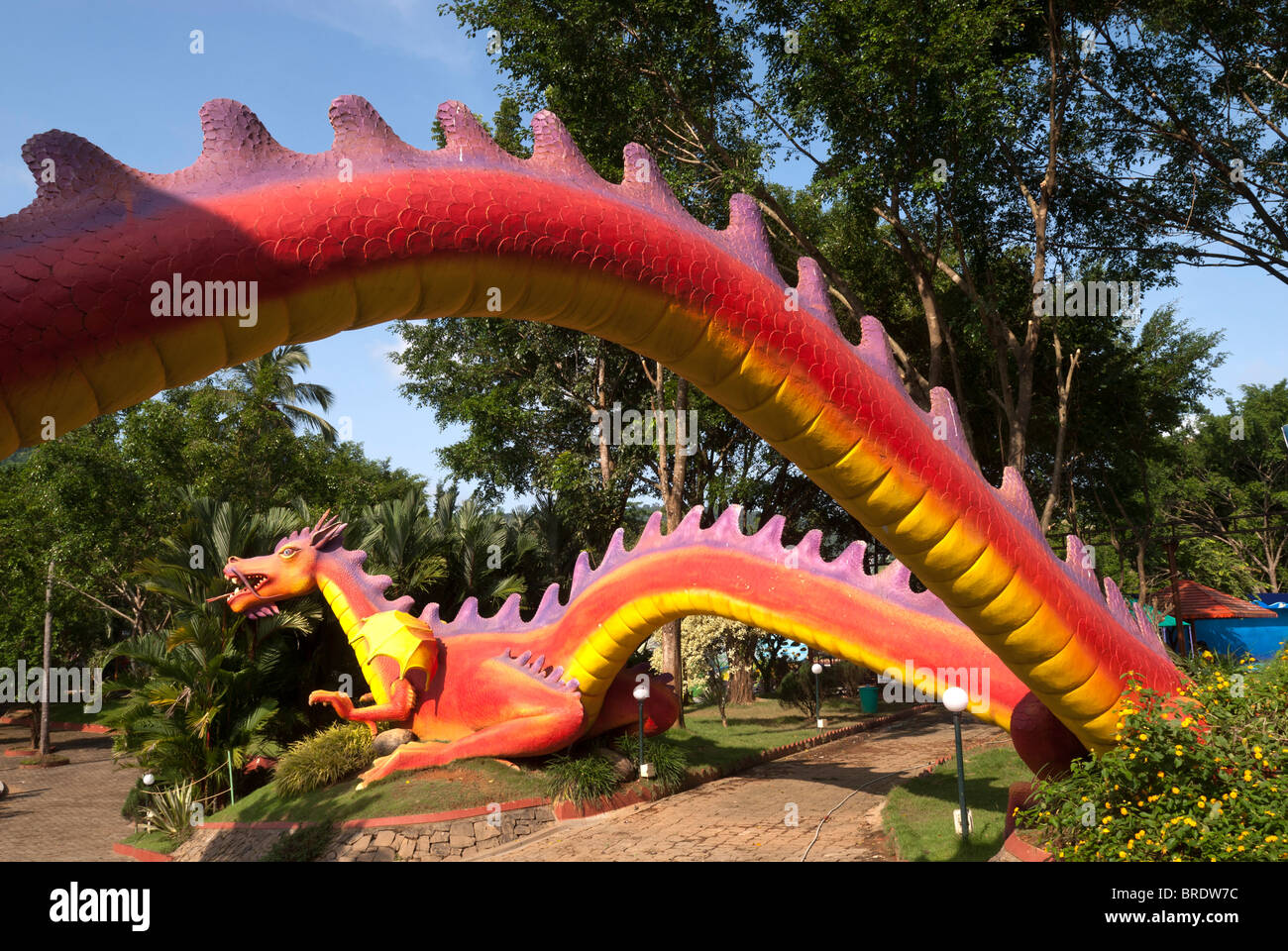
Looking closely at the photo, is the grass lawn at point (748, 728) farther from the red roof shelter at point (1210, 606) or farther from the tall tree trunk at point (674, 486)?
the red roof shelter at point (1210, 606)

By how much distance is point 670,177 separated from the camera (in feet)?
48.9

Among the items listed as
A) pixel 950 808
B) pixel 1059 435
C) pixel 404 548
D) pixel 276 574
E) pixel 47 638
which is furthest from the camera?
pixel 47 638

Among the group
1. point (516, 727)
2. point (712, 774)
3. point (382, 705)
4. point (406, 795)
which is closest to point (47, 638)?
point (382, 705)

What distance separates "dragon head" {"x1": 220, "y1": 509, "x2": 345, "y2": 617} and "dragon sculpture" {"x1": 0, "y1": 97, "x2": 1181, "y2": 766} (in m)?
9.64

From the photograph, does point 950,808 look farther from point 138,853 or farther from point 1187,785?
point 138,853

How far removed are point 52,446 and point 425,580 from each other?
848 cm

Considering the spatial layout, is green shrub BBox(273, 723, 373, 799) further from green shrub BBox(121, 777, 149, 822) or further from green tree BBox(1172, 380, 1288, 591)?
green tree BBox(1172, 380, 1288, 591)

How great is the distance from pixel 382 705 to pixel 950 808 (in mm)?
→ 7277

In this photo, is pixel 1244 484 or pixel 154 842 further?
pixel 1244 484

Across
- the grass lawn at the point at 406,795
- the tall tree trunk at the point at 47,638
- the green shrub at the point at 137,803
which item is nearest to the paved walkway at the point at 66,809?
the green shrub at the point at 137,803

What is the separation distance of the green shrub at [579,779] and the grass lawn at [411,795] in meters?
0.20

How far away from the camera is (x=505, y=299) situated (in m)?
4.17
